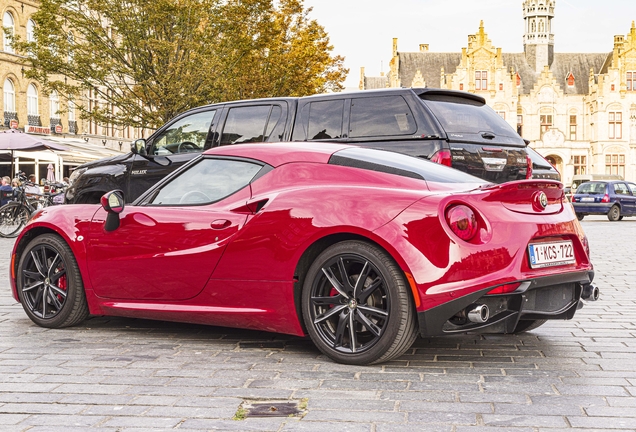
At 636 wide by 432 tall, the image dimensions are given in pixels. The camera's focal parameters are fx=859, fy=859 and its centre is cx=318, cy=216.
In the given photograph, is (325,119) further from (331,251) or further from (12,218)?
(12,218)

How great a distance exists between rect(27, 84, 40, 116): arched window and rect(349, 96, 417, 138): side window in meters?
37.7

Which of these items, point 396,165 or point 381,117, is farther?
point 381,117

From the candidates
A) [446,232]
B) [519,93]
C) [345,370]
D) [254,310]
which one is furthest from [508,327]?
[519,93]

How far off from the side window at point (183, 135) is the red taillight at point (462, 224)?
20.3 feet

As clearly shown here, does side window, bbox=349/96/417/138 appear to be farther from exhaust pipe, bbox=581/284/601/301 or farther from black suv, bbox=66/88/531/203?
exhaust pipe, bbox=581/284/601/301

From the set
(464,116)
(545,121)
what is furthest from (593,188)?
(545,121)

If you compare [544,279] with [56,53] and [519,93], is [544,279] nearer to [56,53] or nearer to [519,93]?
[56,53]

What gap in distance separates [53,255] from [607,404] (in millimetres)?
4004

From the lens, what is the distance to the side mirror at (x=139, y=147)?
10.2m

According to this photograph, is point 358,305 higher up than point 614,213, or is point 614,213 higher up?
point 358,305

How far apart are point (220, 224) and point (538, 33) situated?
89.4 metres

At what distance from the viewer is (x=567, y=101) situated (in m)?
82.6

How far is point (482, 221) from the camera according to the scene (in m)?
4.62

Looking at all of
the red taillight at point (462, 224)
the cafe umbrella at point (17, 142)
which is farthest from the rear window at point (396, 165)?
the cafe umbrella at point (17, 142)
